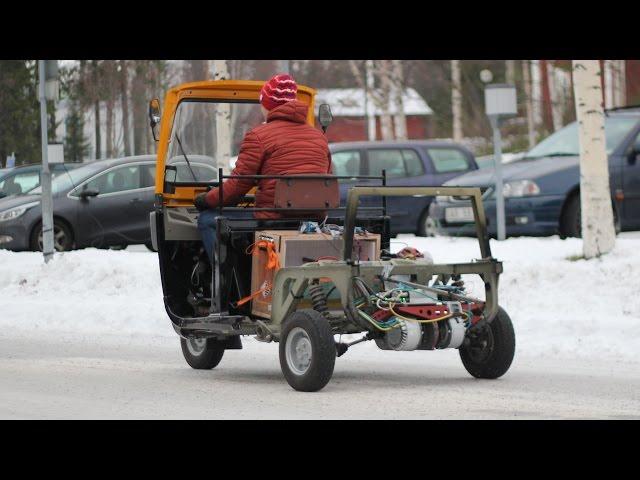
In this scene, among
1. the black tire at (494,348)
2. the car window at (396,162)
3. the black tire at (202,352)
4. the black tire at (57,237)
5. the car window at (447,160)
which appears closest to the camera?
the black tire at (494,348)

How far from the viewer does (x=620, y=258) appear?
1385 cm

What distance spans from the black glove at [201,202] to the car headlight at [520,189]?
9.00m

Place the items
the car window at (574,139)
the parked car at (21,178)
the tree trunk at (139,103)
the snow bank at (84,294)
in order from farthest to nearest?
the tree trunk at (139,103) → the parked car at (21,178) → the car window at (574,139) → the snow bank at (84,294)

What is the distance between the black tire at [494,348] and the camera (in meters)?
9.62

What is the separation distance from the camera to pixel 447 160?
2389 cm

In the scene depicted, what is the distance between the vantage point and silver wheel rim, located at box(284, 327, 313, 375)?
30.2 ft

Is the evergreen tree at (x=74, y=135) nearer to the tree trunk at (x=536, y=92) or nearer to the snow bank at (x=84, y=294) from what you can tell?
the snow bank at (x=84, y=294)

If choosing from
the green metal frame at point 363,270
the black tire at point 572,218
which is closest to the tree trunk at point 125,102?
the black tire at point 572,218

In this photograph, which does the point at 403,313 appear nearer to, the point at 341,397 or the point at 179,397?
the point at 341,397

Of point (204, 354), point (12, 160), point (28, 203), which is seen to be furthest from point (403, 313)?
point (12, 160)

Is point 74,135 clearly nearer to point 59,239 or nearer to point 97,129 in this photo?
point 97,129

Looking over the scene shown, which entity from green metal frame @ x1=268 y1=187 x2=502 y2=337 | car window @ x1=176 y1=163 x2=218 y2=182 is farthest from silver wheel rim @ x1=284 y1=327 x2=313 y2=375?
car window @ x1=176 y1=163 x2=218 y2=182

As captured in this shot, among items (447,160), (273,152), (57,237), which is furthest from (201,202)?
(447,160)

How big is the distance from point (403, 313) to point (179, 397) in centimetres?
147
